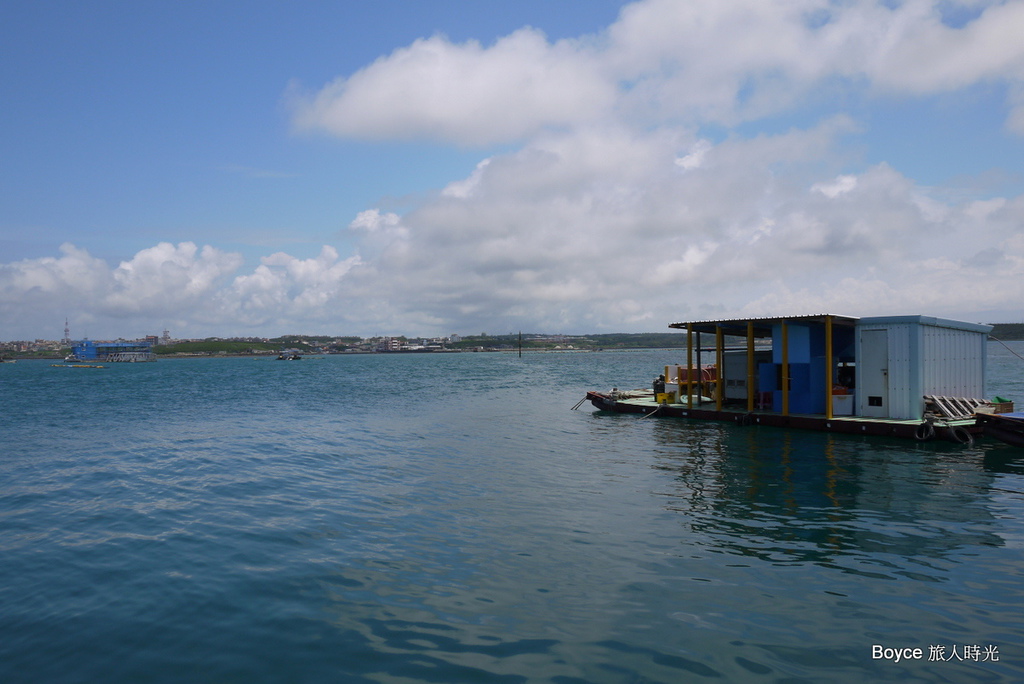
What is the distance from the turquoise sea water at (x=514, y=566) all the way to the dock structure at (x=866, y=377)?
344 centimetres

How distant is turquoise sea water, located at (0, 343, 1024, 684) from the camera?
745cm

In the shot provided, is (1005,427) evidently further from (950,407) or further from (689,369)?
(689,369)

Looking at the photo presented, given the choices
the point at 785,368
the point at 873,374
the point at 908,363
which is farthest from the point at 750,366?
the point at 908,363

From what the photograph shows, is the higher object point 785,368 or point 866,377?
point 785,368

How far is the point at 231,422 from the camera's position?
33.6 m

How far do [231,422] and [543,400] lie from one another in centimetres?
2309

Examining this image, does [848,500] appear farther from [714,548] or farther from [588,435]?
[588,435]

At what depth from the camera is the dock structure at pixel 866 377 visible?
84.7 ft

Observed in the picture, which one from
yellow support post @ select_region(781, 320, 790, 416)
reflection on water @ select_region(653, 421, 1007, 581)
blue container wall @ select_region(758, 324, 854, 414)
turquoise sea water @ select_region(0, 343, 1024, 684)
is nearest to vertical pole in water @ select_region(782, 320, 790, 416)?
yellow support post @ select_region(781, 320, 790, 416)

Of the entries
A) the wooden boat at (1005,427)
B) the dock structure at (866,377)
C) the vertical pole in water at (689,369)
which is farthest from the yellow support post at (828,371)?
the vertical pole in water at (689,369)

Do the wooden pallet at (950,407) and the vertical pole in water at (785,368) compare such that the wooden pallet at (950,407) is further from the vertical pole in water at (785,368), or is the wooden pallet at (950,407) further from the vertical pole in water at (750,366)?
the vertical pole in water at (750,366)

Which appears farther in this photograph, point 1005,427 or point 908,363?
point 908,363

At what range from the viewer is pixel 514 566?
34.2ft

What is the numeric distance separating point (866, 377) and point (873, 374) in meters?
0.33
